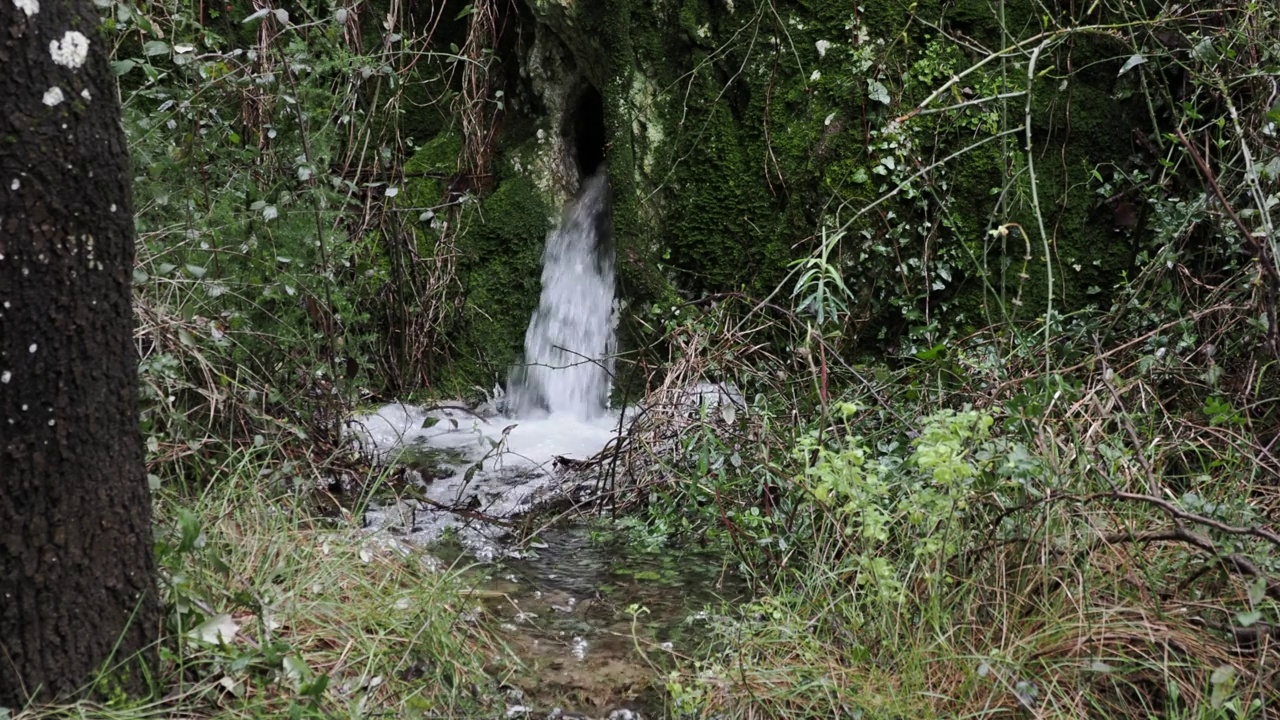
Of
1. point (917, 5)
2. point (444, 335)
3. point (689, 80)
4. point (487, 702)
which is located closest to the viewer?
point (487, 702)

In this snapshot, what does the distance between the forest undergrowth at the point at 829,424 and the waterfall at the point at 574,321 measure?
1.09 ft

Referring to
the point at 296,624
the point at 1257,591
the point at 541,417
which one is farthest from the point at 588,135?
the point at 1257,591

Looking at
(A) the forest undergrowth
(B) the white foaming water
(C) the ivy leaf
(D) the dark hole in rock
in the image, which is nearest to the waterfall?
(B) the white foaming water

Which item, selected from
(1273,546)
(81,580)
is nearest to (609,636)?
(81,580)

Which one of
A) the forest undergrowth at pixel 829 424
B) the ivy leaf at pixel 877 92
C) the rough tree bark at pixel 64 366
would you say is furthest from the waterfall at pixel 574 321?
the rough tree bark at pixel 64 366

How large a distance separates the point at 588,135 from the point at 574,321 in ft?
4.34

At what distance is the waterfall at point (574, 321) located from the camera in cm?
582

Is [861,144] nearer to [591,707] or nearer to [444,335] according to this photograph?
[444,335]

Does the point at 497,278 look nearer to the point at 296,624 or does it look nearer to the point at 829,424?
the point at 829,424

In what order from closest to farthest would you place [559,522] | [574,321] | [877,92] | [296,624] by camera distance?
[296,624] → [559,522] → [877,92] → [574,321]

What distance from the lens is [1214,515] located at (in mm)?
2672

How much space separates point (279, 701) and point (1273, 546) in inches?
95.7

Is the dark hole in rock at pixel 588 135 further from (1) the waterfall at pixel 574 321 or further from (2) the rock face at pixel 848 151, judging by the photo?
(2) the rock face at pixel 848 151

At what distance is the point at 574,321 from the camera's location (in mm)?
6027
